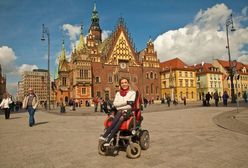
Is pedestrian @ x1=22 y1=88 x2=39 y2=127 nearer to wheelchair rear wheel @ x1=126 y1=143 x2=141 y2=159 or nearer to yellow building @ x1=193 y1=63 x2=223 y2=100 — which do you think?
wheelchair rear wheel @ x1=126 y1=143 x2=141 y2=159

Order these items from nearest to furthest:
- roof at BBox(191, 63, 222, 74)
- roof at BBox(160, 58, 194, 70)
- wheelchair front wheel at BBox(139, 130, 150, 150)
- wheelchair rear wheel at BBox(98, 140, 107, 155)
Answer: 1. wheelchair rear wheel at BBox(98, 140, 107, 155)
2. wheelchair front wheel at BBox(139, 130, 150, 150)
3. roof at BBox(160, 58, 194, 70)
4. roof at BBox(191, 63, 222, 74)

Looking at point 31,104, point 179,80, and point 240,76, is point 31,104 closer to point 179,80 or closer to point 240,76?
point 179,80

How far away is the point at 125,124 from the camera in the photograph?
5.38 metres

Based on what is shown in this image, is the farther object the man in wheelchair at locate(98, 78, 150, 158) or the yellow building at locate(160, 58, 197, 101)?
the yellow building at locate(160, 58, 197, 101)

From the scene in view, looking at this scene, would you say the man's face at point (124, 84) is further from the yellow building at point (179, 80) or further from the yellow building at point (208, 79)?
the yellow building at point (208, 79)

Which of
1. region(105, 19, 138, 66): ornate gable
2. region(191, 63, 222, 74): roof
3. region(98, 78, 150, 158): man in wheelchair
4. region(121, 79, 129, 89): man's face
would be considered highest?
region(105, 19, 138, 66): ornate gable

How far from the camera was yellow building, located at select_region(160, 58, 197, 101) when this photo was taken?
63375 mm

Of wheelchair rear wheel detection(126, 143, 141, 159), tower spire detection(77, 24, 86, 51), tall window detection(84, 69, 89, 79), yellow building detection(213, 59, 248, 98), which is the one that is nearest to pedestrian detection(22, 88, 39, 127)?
wheelchair rear wheel detection(126, 143, 141, 159)

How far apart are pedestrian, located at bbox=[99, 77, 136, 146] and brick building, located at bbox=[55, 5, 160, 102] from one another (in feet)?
141

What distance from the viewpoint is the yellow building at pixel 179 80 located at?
63.4 meters

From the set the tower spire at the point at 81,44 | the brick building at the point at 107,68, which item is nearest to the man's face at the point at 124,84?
the brick building at the point at 107,68

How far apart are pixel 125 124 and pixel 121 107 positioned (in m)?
0.49

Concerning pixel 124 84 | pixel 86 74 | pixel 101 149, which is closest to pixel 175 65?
pixel 86 74

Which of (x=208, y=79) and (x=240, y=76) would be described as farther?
(x=240, y=76)
